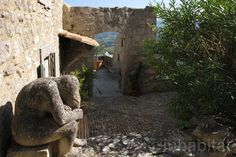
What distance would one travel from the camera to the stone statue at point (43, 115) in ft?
7.93

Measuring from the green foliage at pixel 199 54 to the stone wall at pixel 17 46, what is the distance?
3.11 m

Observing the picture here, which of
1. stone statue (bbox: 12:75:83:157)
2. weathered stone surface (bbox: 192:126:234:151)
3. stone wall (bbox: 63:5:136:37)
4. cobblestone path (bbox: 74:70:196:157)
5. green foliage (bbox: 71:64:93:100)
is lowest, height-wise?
cobblestone path (bbox: 74:70:196:157)

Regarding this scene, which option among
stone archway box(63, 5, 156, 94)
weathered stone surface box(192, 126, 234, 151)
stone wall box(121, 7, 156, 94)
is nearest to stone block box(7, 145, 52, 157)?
weathered stone surface box(192, 126, 234, 151)

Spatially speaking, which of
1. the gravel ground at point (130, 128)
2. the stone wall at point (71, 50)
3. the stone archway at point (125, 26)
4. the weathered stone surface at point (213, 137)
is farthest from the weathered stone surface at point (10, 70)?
the stone archway at point (125, 26)

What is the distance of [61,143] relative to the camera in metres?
2.66

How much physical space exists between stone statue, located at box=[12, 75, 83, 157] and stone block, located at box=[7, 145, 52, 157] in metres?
0.04

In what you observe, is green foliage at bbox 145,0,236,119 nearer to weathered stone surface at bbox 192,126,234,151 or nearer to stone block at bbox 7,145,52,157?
weathered stone surface at bbox 192,126,234,151

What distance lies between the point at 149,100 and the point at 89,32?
3310 millimetres

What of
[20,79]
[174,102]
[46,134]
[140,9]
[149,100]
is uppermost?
[140,9]

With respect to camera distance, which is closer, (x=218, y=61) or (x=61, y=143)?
(x=61, y=143)

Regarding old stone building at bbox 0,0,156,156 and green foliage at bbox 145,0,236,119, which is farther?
green foliage at bbox 145,0,236,119

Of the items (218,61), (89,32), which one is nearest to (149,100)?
(89,32)

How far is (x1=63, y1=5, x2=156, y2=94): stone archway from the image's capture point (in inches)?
414

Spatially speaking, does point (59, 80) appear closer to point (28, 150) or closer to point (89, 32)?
point (28, 150)
